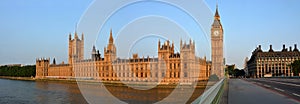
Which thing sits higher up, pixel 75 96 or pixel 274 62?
pixel 274 62

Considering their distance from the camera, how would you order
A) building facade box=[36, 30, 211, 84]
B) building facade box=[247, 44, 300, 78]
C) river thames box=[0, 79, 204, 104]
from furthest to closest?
building facade box=[247, 44, 300, 78] < building facade box=[36, 30, 211, 84] < river thames box=[0, 79, 204, 104]

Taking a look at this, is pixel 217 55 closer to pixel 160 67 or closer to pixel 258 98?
pixel 160 67

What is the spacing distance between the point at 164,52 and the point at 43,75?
7876 cm

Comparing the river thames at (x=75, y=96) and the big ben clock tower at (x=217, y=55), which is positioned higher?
the big ben clock tower at (x=217, y=55)

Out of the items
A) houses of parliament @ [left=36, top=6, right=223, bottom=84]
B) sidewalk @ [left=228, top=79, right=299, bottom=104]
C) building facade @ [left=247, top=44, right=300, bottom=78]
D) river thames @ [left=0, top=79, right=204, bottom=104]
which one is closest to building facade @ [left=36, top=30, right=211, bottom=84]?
houses of parliament @ [left=36, top=6, right=223, bottom=84]

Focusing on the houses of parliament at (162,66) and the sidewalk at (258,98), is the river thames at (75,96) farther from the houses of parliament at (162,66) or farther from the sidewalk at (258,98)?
the sidewalk at (258,98)

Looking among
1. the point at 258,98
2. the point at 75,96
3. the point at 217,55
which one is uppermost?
the point at 217,55

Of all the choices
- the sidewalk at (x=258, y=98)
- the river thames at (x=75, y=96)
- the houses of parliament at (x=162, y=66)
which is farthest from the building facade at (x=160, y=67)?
the sidewalk at (x=258, y=98)

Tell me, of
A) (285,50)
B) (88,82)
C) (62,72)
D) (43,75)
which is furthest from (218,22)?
(43,75)

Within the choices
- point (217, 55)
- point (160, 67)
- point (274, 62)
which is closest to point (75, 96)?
point (160, 67)

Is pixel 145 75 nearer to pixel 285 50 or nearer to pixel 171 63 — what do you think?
pixel 171 63

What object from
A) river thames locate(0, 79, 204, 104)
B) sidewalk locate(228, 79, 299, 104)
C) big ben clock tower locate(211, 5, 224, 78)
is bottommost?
river thames locate(0, 79, 204, 104)

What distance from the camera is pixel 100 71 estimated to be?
92500 millimetres

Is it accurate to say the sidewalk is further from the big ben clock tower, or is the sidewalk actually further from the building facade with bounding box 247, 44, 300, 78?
the building facade with bounding box 247, 44, 300, 78
